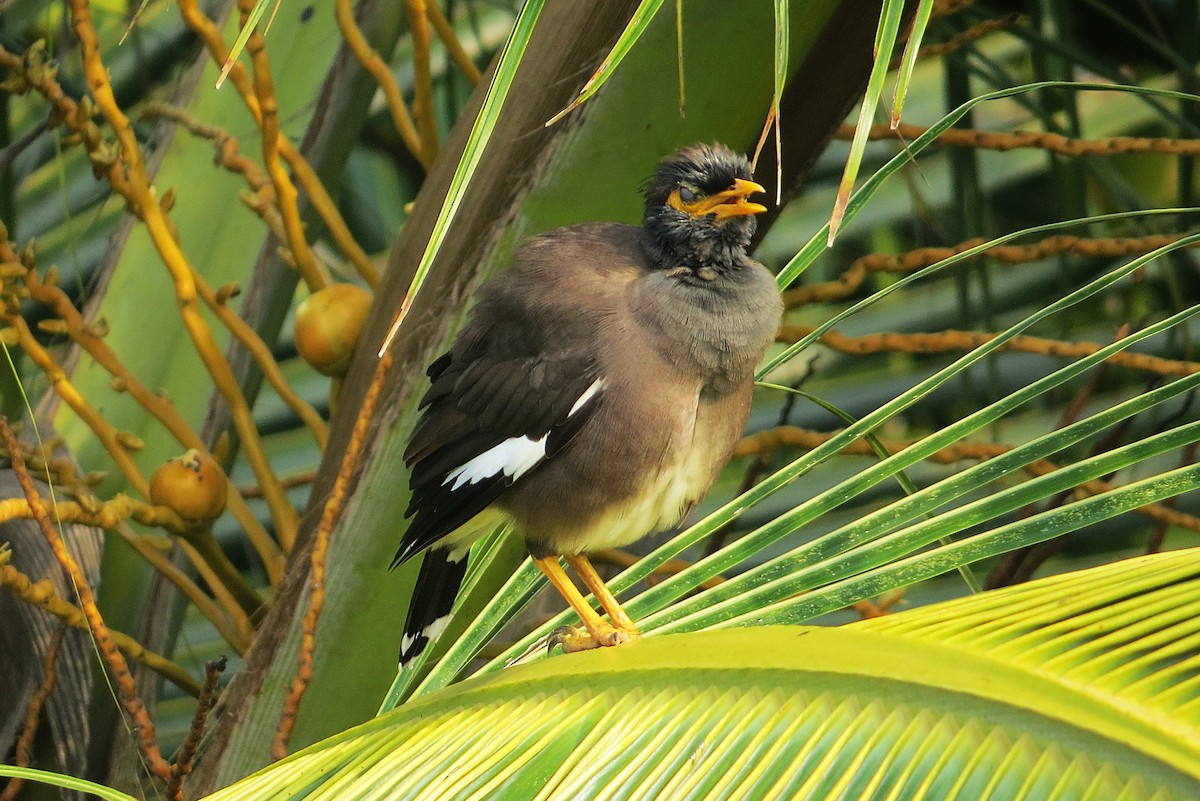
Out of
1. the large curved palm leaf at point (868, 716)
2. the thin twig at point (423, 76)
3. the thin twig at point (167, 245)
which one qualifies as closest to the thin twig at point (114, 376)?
the thin twig at point (167, 245)

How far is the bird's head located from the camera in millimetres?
1326

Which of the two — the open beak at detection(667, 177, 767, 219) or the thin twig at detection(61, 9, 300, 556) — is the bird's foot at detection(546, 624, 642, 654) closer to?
the thin twig at detection(61, 9, 300, 556)

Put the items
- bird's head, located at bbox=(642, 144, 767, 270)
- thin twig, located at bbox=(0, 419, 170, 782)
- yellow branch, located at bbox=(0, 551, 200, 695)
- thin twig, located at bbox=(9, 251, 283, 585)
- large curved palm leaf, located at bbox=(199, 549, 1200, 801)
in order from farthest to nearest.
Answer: bird's head, located at bbox=(642, 144, 767, 270) < thin twig, located at bbox=(9, 251, 283, 585) < yellow branch, located at bbox=(0, 551, 200, 695) < thin twig, located at bbox=(0, 419, 170, 782) < large curved palm leaf, located at bbox=(199, 549, 1200, 801)

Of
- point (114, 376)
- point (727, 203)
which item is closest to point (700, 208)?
point (727, 203)

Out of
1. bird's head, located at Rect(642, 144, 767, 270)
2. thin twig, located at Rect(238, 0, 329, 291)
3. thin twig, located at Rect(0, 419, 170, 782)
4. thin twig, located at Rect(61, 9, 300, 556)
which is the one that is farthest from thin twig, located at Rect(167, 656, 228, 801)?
bird's head, located at Rect(642, 144, 767, 270)

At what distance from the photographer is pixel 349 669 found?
128 centimetres

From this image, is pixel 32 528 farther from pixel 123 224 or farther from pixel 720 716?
pixel 720 716

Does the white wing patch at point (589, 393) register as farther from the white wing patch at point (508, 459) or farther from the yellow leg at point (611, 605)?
the yellow leg at point (611, 605)

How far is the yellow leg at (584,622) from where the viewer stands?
1.31 m

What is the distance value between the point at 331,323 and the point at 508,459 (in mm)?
253

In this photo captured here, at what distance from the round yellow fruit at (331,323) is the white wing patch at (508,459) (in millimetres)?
200

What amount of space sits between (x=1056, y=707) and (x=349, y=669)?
33.6 inches

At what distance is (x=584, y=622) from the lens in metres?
1.38

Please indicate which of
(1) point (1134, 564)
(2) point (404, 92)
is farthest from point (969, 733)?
(2) point (404, 92)
